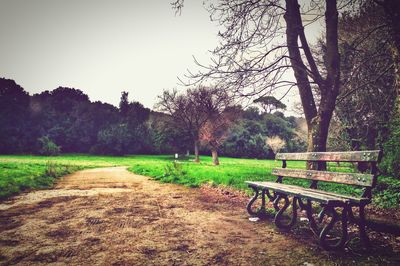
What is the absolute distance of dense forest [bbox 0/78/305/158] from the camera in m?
45.2

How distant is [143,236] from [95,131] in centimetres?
5393

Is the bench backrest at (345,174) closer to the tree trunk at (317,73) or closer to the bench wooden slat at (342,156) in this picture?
the bench wooden slat at (342,156)

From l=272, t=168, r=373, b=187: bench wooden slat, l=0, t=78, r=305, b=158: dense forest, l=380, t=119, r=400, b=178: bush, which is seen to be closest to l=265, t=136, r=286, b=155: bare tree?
l=0, t=78, r=305, b=158: dense forest

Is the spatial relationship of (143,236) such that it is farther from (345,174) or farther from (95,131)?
(95,131)

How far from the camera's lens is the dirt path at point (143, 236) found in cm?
306

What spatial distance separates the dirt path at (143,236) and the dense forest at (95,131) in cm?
3558

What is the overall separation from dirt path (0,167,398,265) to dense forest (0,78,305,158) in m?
35.6

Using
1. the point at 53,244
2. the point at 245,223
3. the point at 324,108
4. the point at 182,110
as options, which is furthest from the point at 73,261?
the point at 182,110

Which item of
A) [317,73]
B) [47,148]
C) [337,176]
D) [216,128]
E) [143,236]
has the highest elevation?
[216,128]

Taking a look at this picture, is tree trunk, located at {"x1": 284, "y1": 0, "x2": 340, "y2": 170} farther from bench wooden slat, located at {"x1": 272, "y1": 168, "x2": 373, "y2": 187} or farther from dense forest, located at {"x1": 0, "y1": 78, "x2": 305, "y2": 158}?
dense forest, located at {"x1": 0, "y1": 78, "x2": 305, "y2": 158}

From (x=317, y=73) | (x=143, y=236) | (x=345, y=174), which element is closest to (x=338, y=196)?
(x=345, y=174)

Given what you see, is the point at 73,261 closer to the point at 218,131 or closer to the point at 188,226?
the point at 188,226

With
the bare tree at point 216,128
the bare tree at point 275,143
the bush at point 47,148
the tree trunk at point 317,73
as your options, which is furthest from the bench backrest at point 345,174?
the bare tree at point 275,143

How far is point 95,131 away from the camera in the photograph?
176ft
